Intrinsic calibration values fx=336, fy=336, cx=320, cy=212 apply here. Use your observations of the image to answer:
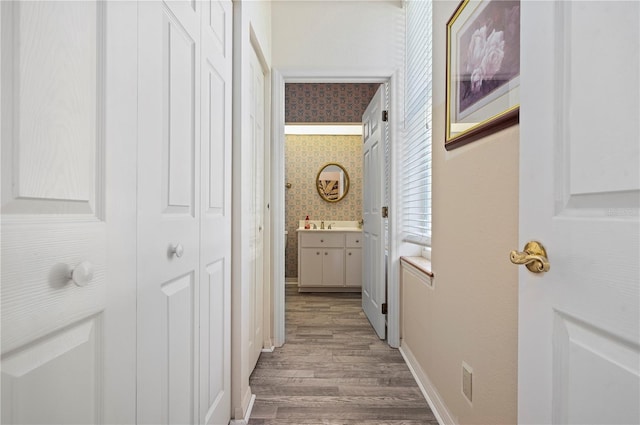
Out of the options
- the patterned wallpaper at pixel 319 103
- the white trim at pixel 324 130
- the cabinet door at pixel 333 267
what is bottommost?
the cabinet door at pixel 333 267

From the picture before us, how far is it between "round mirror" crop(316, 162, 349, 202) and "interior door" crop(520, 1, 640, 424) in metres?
4.11

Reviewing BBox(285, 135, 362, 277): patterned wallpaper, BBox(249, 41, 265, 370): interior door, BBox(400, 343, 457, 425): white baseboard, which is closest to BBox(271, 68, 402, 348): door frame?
BBox(249, 41, 265, 370): interior door

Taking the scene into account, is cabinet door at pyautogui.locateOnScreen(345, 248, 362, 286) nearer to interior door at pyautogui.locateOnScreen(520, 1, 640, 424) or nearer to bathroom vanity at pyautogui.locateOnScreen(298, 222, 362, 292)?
bathroom vanity at pyautogui.locateOnScreen(298, 222, 362, 292)

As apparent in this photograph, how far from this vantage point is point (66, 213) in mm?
546

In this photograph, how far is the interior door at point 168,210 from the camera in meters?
0.79

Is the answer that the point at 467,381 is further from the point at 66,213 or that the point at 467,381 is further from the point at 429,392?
the point at 66,213

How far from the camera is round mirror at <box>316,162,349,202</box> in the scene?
483 centimetres

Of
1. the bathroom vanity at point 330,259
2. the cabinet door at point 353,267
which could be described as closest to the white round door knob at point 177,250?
the bathroom vanity at point 330,259

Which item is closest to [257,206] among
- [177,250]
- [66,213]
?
[177,250]

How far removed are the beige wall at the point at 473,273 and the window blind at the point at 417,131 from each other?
288mm

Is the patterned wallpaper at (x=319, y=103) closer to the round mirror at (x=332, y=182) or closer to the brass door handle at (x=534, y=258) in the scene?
the round mirror at (x=332, y=182)

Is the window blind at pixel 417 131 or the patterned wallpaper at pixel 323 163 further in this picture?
the patterned wallpaper at pixel 323 163

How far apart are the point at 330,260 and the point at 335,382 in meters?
2.36

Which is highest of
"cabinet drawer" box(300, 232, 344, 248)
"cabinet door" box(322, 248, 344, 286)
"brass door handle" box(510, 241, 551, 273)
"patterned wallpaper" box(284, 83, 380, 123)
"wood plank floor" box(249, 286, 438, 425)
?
"patterned wallpaper" box(284, 83, 380, 123)
